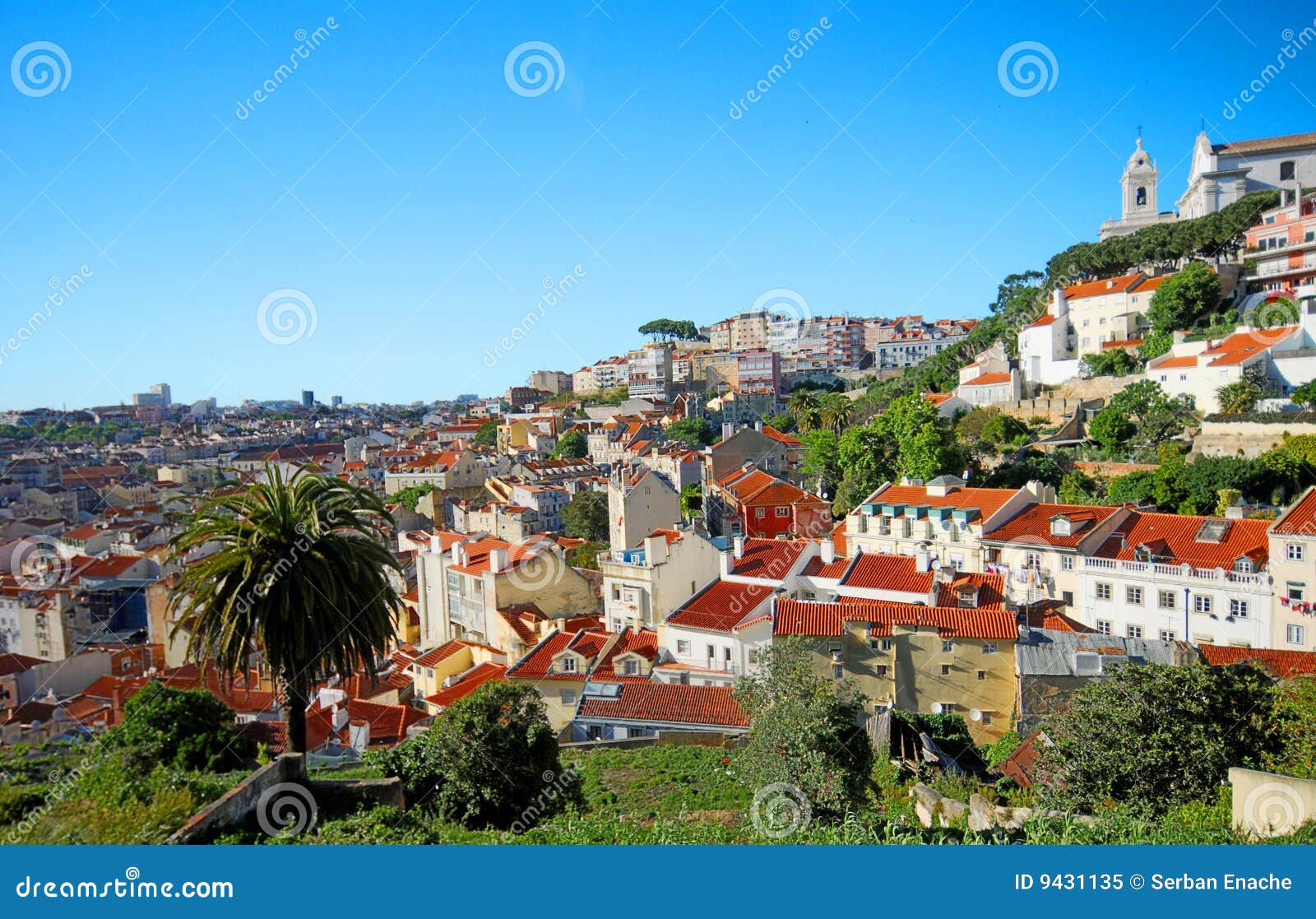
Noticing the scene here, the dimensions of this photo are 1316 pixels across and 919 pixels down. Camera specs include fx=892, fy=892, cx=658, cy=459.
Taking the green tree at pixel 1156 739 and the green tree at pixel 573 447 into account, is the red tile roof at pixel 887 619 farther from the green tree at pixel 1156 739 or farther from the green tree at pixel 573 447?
the green tree at pixel 573 447

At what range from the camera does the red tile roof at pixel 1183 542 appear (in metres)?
17.5

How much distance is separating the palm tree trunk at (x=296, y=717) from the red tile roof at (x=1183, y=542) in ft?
54.5

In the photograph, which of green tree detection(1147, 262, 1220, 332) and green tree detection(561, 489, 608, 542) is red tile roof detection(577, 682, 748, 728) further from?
green tree detection(1147, 262, 1220, 332)

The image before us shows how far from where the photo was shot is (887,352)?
8619 cm

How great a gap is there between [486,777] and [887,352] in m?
82.0

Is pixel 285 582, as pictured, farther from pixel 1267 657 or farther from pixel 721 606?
pixel 1267 657

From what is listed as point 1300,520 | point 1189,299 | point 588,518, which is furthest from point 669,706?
point 1189,299

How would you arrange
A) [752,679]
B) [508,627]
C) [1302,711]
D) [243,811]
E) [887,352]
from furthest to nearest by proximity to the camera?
1. [887,352]
2. [508,627]
3. [752,679]
4. [1302,711]
5. [243,811]

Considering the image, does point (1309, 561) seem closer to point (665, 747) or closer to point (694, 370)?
point (665, 747)

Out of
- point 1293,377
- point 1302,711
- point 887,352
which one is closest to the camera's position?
point 1302,711

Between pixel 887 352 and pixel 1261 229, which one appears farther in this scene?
pixel 887 352

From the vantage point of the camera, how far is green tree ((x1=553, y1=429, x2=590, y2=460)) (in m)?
61.6

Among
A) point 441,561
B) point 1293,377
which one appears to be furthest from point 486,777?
point 1293,377

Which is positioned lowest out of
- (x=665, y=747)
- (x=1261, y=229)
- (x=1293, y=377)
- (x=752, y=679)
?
(x=665, y=747)
